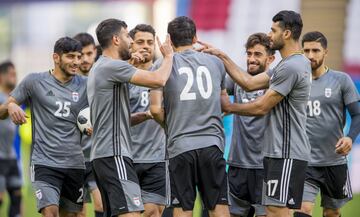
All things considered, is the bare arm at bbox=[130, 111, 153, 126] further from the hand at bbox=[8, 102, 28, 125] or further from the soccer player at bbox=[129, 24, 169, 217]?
the hand at bbox=[8, 102, 28, 125]

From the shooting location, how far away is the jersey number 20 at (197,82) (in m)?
10.0

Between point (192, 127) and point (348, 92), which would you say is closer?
point (192, 127)

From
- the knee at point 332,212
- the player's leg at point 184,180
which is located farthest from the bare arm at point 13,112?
the knee at point 332,212

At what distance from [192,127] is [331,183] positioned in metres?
2.71

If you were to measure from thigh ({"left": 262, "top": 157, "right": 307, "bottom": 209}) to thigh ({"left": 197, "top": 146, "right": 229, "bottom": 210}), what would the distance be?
481 millimetres

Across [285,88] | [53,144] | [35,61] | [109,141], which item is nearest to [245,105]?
[285,88]

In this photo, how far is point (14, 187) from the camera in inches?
647

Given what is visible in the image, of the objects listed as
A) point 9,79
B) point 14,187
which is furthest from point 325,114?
point 9,79

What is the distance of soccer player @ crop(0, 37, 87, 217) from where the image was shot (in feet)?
37.6

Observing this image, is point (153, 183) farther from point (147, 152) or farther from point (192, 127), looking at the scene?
point (192, 127)

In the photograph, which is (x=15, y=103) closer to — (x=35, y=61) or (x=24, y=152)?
(x=24, y=152)

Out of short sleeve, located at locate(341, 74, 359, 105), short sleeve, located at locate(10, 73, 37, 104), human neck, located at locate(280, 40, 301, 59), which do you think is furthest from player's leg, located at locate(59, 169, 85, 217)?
short sleeve, located at locate(341, 74, 359, 105)

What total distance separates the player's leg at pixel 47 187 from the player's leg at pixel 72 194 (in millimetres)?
127

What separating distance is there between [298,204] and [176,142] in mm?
1383
